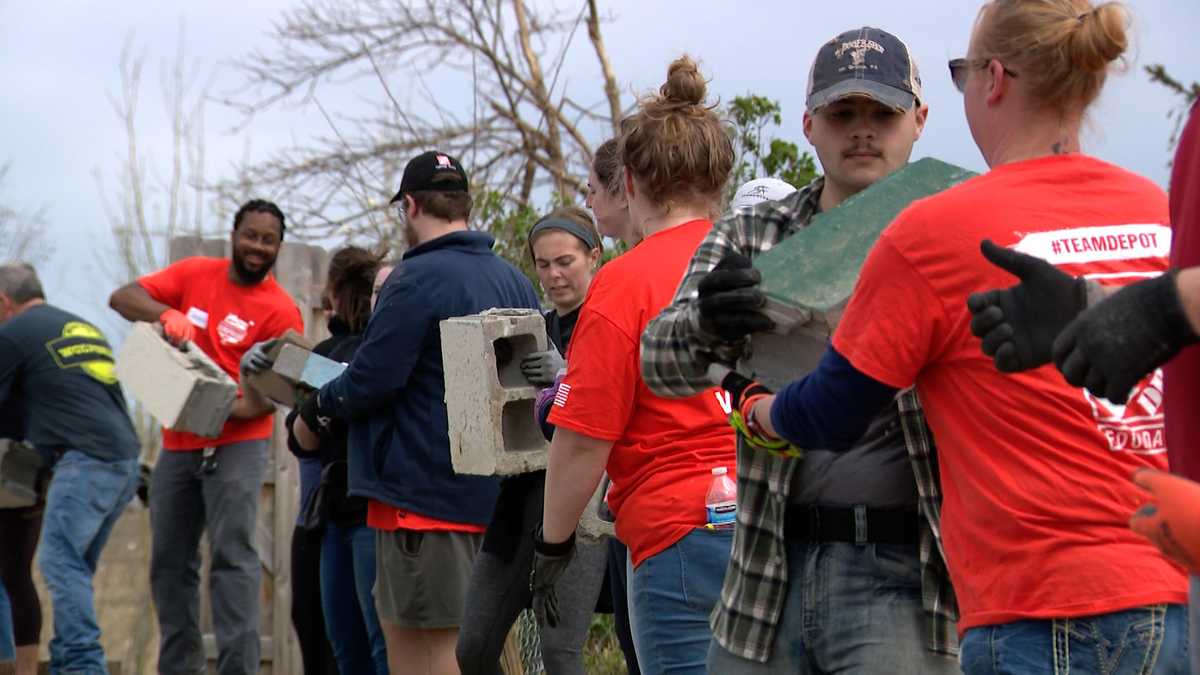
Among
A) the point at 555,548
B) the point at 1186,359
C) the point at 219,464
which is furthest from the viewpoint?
the point at 219,464

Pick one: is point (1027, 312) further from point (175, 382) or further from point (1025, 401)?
point (175, 382)

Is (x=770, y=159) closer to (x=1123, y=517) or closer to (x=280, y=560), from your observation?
(x=280, y=560)

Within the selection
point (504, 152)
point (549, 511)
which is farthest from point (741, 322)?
point (504, 152)

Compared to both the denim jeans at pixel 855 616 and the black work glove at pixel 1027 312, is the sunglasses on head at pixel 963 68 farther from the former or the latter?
the denim jeans at pixel 855 616

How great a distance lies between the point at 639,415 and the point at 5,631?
5.76m

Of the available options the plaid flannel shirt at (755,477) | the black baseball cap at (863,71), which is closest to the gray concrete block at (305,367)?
the plaid flannel shirt at (755,477)

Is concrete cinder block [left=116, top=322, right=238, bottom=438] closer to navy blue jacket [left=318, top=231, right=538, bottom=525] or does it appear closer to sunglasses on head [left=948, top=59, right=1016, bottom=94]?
navy blue jacket [left=318, top=231, right=538, bottom=525]

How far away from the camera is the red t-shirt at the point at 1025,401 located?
223 centimetres

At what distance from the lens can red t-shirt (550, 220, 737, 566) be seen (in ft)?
11.9

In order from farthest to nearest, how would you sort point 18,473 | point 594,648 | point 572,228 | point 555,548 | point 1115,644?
point 18,473 → point 594,648 → point 572,228 → point 555,548 → point 1115,644

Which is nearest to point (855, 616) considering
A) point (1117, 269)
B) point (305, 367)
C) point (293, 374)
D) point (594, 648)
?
point (1117, 269)

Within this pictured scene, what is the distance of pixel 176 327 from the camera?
7656mm

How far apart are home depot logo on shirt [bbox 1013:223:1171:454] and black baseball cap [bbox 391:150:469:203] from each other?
352 centimetres

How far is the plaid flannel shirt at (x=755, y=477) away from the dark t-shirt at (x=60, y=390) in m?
5.76
